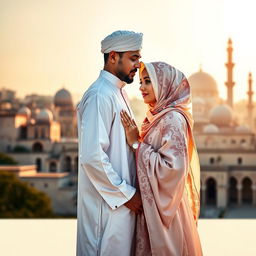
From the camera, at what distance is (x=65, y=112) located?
2848cm

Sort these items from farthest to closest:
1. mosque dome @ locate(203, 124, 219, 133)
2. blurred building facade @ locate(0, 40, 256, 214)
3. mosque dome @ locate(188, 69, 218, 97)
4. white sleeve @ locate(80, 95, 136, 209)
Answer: mosque dome @ locate(188, 69, 218, 97) → mosque dome @ locate(203, 124, 219, 133) → blurred building facade @ locate(0, 40, 256, 214) → white sleeve @ locate(80, 95, 136, 209)

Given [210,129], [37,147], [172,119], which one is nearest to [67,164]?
[37,147]

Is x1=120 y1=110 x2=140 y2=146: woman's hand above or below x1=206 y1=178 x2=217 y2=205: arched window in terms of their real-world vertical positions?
above

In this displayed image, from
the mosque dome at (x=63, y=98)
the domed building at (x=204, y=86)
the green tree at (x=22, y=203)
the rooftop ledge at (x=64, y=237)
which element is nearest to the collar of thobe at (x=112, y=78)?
the rooftop ledge at (x=64, y=237)

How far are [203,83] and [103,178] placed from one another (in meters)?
23.0

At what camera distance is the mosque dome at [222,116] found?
69.7ft

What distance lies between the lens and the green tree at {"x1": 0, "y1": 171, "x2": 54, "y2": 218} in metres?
14.3

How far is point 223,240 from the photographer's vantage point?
12.3ft

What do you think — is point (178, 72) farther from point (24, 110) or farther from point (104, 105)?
point (24, 110)

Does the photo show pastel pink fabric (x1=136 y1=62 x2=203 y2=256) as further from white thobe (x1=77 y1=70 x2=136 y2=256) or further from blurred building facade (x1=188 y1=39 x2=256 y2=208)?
blurred building facade (x1=188 y1=39 x2=256 y2=208)

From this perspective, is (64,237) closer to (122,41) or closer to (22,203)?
(122,41)

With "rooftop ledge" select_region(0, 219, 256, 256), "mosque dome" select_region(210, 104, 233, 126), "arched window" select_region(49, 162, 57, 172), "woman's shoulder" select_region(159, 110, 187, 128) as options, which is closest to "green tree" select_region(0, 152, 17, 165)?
"arched window" select_region(49, 162, 57, 172)

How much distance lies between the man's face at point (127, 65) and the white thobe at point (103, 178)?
6cm

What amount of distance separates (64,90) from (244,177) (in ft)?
40.8
